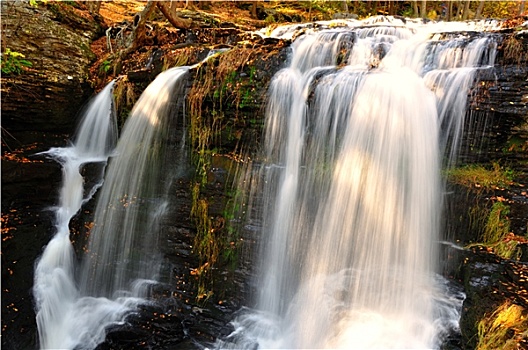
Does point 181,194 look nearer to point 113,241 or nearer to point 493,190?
point 113,241

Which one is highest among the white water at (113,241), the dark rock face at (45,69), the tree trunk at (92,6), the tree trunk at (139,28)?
the tree trunk at (92,6)

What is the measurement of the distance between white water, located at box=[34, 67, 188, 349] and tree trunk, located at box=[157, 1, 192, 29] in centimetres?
300

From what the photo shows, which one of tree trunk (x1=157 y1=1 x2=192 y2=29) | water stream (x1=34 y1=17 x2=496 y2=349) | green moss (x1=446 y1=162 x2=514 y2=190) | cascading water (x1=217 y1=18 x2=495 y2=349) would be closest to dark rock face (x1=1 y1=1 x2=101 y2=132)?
water stream (x1=34 y1=17 x2=496 y2=349)

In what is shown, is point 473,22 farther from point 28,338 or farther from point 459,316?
point 28,338

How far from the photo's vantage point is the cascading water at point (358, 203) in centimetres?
455

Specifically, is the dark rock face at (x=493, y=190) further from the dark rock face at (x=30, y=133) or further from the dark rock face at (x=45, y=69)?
the dark rock face at (x=45, y=69)

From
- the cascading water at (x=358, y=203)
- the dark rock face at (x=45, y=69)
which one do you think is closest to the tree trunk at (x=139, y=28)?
the dark rock face at (x=45, y=69)

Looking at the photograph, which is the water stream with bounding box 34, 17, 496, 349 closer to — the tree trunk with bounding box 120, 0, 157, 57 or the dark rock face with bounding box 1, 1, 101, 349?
the dark rock face with bounding box 1, 1, 101, 349

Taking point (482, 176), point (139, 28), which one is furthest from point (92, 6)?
point (482, 176)

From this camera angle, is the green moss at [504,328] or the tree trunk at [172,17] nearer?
the green moss at [504,328]

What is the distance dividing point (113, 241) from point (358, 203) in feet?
13.4

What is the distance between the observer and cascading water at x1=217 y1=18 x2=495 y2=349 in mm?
4551

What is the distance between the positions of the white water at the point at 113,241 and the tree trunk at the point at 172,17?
3001mm

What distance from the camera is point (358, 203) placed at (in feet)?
15.9
